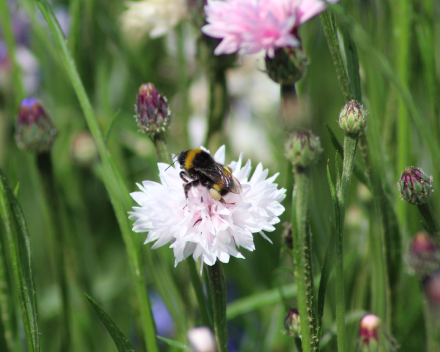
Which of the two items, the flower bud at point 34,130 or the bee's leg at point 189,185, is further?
the flower bud at point 34,130

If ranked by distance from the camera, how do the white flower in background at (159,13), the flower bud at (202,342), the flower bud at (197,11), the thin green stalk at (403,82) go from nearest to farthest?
the flower bud at (202,342) < the thin green stalk at (403,82) < the flower bud at (197,11) < the white flower in background at (159,13)

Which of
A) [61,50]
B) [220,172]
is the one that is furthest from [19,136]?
[220,172]

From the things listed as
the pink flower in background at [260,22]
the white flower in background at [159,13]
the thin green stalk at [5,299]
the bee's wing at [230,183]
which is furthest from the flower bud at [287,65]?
the white flower in background at [159,13]

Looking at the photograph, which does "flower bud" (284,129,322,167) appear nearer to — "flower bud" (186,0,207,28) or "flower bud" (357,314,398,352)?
"flower bud" (357,314,398,352)

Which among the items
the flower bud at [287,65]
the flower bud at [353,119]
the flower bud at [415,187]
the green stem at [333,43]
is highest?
the green stem at [333,43]

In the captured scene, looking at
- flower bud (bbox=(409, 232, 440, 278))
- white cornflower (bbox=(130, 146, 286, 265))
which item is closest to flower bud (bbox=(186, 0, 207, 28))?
white cornflower (bbox=(130, 146, 286, 265))

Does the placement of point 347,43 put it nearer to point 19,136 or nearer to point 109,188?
point 109,188

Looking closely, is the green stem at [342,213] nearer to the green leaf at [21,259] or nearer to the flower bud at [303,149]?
the flower bud at [303,149]
